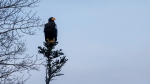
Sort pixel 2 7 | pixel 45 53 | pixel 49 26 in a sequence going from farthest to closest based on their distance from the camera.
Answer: pixel 49 26
pixel 45 53
pixel 2 7

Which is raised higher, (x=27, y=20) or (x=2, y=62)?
(x=27, y=20)

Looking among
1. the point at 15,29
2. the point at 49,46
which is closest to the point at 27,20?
the point at 15,29

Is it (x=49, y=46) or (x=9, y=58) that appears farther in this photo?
(x=49, y=46)

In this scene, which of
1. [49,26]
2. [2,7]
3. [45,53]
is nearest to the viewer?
[2,7]

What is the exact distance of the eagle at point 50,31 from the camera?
13.0 meters

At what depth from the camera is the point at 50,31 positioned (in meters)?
13.1

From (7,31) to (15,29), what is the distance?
0.81 feet

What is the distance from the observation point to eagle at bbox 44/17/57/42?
13.0 metres

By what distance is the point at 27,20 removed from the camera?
29.5ft

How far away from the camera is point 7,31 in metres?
8.69

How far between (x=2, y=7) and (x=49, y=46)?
402cm

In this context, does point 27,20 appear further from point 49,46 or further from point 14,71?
point 49,46

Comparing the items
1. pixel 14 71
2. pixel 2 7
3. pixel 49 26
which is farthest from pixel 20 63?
pixel 49 26

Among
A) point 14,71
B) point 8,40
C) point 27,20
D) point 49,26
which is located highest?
point 49,26
